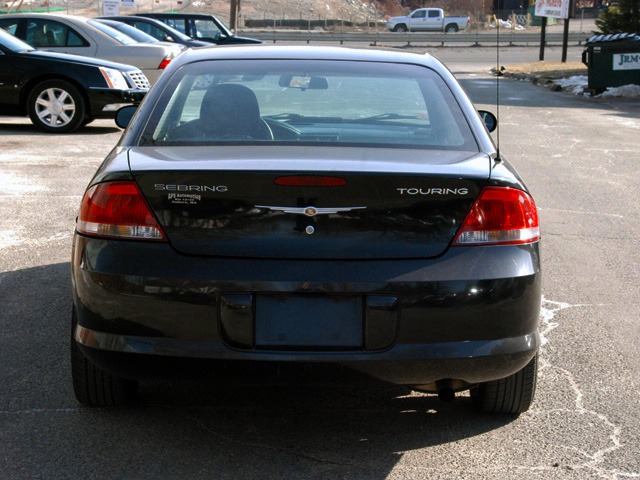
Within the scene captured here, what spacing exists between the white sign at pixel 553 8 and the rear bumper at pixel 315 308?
31.4 m

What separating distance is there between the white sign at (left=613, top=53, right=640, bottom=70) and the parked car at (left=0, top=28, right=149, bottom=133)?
1320cm

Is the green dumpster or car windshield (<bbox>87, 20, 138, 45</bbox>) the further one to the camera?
the green dumpster

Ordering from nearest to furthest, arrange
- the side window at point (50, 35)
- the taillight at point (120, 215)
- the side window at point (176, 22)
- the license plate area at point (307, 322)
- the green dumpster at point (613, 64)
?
the license plate area at point (307, 322), the taillight at point (120, 215), the side window at point (50, 35), the green dumpster at point (613, 64), the side window at point (176, 22)

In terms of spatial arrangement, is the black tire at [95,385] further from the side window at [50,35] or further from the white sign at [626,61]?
the white sign at [626,61]

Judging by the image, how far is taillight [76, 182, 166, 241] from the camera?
3.51 meters

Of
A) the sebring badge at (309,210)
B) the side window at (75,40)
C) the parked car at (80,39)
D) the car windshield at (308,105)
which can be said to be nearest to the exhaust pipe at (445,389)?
the sebring badge at (309,210)

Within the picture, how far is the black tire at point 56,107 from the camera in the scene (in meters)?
14.0

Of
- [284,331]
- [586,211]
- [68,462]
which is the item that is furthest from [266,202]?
[586,211]

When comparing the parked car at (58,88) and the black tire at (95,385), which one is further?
the parked car at (58,88)

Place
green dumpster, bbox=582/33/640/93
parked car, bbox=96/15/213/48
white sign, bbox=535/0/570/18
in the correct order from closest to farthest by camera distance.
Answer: parked car, bbox=96/15/213/48, green dumpster, bbox=582/33/640/93, white sign, bbox=535/0/570/18

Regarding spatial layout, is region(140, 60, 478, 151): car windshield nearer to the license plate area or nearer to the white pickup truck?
the license plate area

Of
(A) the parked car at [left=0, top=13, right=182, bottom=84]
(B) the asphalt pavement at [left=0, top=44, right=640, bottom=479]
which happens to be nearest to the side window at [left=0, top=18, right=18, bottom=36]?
(A) the parked car at [left=0, top=13, right=182, bottom=84]

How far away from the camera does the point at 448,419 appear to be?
162 inches

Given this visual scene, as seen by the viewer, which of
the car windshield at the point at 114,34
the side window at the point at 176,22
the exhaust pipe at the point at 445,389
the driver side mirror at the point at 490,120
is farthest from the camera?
the side window at the point at 176,22
